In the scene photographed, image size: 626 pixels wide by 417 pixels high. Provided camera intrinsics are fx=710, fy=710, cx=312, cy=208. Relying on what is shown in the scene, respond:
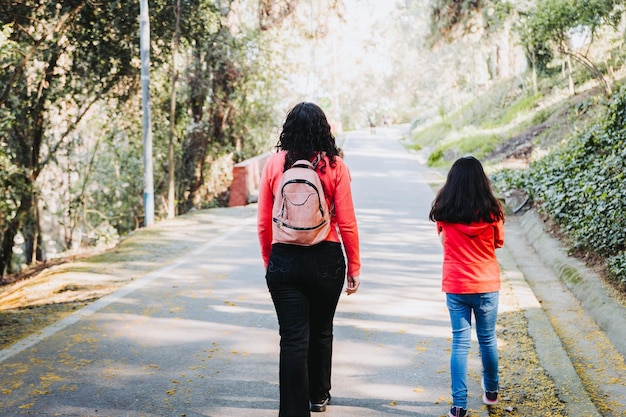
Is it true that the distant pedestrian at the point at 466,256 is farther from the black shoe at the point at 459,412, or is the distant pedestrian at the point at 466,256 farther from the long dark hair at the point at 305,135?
the long dark hair at the point at 305,135

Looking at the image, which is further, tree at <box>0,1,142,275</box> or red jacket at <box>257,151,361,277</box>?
tree at <box>0,1,142,275</box>

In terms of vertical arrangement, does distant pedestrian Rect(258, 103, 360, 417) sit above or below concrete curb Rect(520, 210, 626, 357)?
above

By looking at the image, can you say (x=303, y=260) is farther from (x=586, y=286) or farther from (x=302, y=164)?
(x=586, y=286)

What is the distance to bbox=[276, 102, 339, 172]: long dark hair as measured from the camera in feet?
13.2

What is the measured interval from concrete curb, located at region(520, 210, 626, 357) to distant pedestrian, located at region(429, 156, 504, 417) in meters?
2.09

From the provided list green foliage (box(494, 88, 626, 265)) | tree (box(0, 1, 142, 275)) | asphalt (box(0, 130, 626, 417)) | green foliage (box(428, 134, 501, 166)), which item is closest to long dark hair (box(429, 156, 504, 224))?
asphalt (box(0, 130, 626, 417))

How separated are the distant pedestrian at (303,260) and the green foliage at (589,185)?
4920 mm

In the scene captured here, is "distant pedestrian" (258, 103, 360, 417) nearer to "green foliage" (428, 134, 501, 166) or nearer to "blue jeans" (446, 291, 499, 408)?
"blue jeans" (446, 291, 499, 408)

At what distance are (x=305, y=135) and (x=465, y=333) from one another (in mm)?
1634

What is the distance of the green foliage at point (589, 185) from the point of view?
8.26 m

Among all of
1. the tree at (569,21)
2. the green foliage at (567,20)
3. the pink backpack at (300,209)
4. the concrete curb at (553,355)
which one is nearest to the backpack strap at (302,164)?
the pink backpack at (300,209)

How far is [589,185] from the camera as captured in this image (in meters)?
9.47

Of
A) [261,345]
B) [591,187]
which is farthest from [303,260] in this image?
[591,187]

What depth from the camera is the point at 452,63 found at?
45.5 meters
